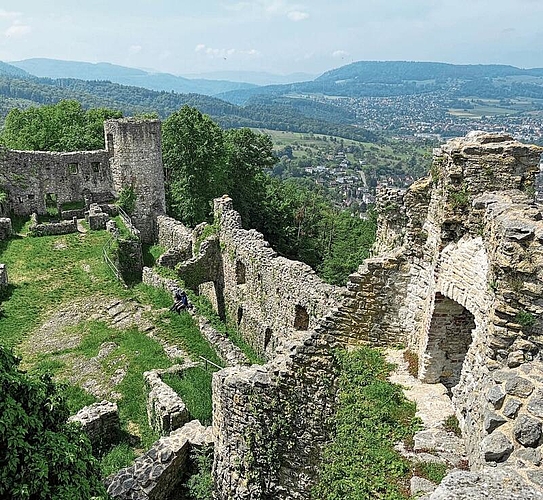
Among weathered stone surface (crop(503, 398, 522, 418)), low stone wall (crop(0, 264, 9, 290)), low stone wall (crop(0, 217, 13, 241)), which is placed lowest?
low stone wall (crop(0, 264, 9, 290))

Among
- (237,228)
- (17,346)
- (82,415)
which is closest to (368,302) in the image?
(82,415)

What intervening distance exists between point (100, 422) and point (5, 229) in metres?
15.5

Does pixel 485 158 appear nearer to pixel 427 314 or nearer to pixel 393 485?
pixel 427 314

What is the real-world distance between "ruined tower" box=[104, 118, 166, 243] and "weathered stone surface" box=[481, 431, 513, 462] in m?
24.7

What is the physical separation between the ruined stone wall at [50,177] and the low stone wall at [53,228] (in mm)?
2925

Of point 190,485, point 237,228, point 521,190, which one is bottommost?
point 190,485

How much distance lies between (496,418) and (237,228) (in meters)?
15.5

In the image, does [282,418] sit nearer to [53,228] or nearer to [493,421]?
[493,421]

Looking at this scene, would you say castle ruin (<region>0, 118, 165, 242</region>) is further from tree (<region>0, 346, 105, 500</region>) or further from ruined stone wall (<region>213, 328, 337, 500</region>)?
tree (<region>0, 346, 105, 500</region>)

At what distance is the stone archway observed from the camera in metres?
8.29

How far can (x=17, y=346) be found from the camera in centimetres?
1507

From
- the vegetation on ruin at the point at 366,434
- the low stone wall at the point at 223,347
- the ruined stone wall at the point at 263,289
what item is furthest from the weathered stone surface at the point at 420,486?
the low stone wall at the point at 223,347

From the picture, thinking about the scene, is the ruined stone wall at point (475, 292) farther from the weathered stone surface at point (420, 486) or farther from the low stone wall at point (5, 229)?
the low stone wall at point (5, 229)

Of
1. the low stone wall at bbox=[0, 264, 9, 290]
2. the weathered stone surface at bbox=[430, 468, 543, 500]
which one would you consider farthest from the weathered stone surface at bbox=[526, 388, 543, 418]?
the low stone wall at bbox=[0, 264, 9, 290]
